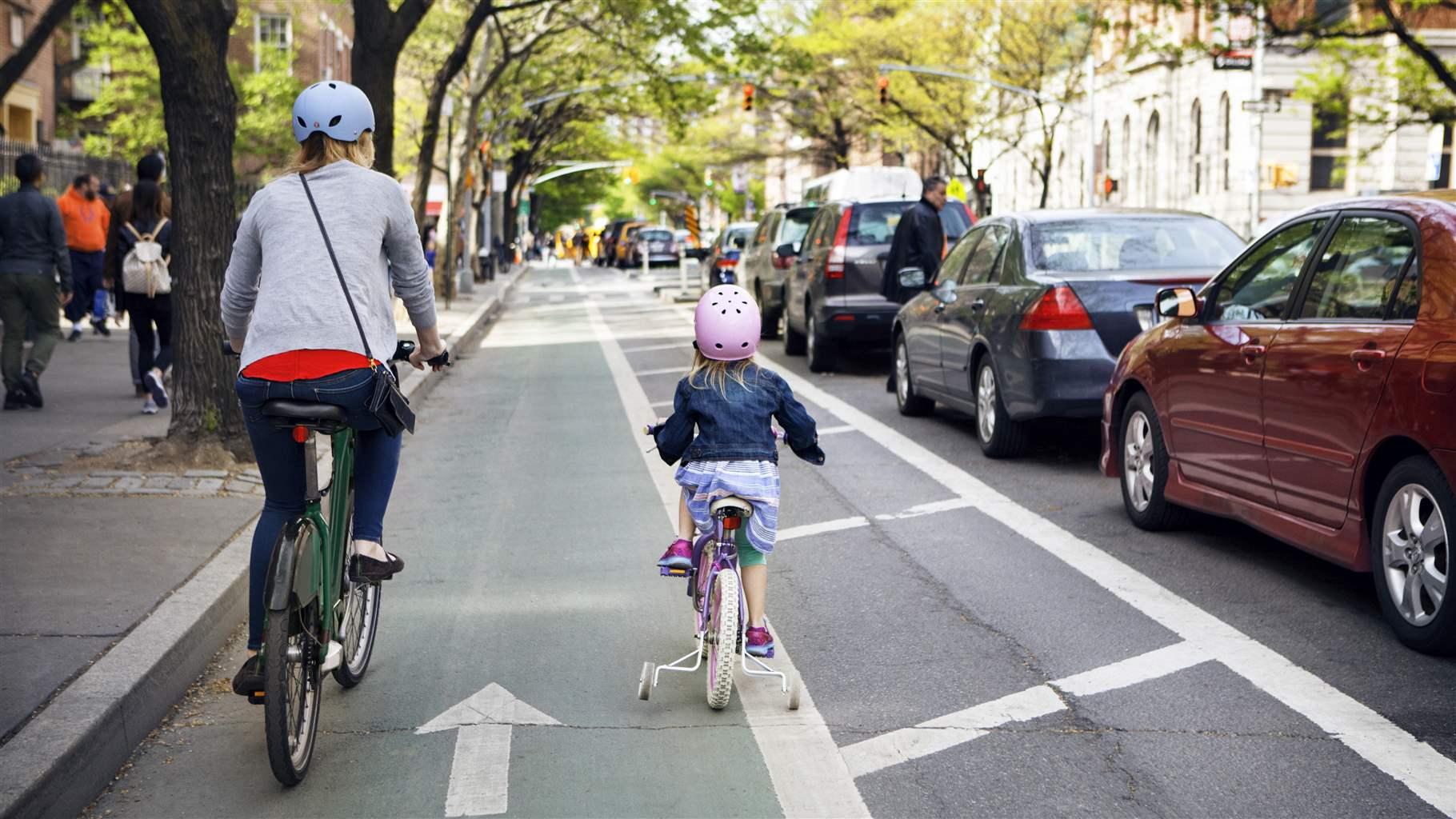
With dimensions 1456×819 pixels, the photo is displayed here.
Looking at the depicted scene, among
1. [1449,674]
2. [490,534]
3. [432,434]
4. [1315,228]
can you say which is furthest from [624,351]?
[1449,674]

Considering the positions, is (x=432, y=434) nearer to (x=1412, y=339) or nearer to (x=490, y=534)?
(x=490, y=534)

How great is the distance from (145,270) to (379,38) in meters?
5.79

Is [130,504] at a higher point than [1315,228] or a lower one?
lower

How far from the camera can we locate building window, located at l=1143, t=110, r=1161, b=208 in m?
52.5

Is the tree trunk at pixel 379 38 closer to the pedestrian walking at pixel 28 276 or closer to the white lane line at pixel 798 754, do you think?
the pedestrian walking at pixel 28 276

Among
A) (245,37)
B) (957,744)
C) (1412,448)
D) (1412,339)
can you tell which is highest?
(245,37)

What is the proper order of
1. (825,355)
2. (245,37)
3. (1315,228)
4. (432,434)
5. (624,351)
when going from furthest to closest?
(245,37), (624,351), (825,355), (432,434), (1315,228)

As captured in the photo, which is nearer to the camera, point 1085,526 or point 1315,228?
point 1315,228

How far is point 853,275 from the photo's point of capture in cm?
1800

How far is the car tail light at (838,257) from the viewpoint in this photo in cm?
1803

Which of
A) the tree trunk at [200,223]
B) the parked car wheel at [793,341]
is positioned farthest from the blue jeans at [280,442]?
the parked car wheel at [793,341]

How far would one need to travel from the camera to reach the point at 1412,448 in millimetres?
6082

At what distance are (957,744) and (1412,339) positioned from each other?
235 cm

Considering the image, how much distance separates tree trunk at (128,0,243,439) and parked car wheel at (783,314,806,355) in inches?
434
